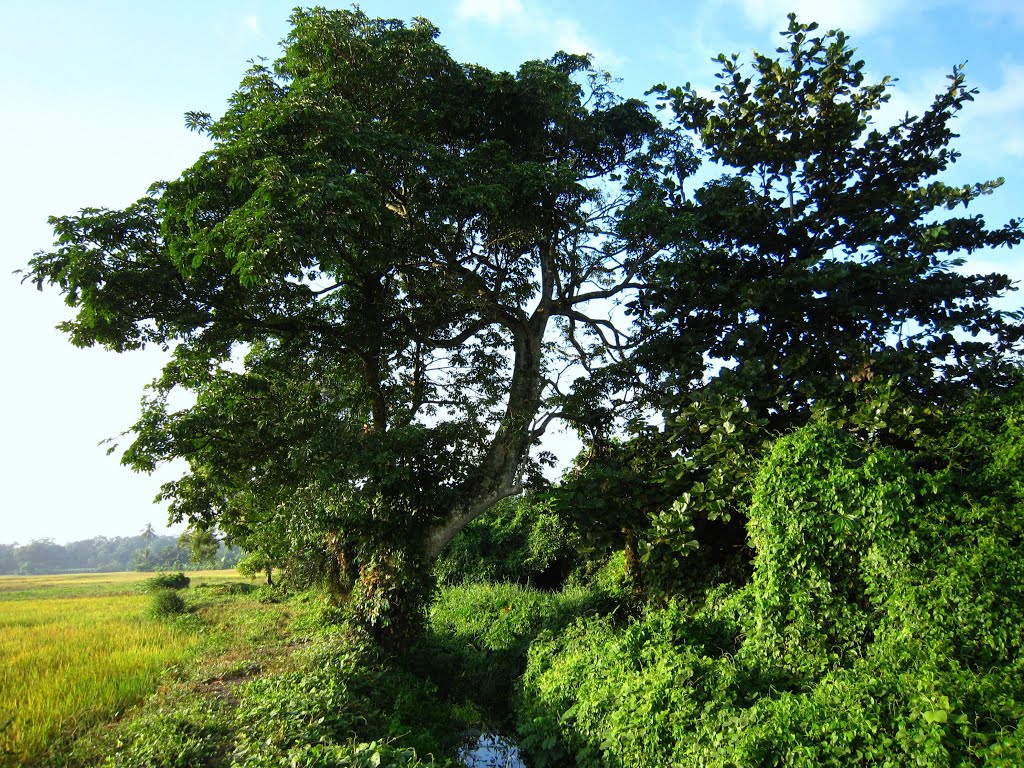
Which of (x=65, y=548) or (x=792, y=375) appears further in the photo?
(x=65, y=548)

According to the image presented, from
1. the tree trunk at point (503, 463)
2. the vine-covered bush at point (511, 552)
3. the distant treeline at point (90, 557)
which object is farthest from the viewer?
the distant treeline at point (90, 557)

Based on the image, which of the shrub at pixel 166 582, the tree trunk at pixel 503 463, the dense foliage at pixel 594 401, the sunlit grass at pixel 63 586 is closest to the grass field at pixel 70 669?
the dense foliage at pixel 594 401

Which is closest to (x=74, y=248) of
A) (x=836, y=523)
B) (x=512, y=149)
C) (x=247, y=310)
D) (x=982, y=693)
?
(x=247, y=310)

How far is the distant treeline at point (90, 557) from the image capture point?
58.8m

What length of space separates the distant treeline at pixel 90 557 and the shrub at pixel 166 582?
24.0 m

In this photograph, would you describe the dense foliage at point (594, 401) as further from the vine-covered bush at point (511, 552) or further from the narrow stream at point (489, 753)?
the vine-covered bush at point (511, 552)

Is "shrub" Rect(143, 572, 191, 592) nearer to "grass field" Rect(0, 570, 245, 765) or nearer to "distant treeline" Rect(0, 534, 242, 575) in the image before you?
"grass field" Rect(0, 570, 245, 765)

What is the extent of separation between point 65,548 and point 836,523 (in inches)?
3766

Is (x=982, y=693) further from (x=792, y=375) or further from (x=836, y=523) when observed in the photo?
(x=792, y=375)

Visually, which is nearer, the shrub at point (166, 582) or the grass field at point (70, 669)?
the grass field at point (70, 669)

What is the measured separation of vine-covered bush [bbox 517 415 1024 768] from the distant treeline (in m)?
47.1

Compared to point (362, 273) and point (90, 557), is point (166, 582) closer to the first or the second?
point (362, 273)

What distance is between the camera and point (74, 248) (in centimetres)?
703

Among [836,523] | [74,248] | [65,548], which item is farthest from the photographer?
[65,548]
